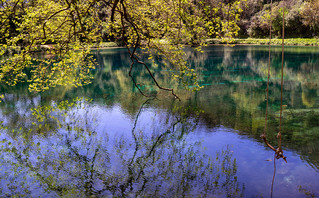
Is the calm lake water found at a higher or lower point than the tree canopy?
lower

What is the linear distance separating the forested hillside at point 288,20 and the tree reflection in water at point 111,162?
4248 cm

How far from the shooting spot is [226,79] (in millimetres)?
24453

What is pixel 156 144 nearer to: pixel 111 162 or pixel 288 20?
pixel 111 162

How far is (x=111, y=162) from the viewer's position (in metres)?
9.31

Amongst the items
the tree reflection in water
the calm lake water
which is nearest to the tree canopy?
the calm lake water

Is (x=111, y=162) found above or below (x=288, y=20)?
below

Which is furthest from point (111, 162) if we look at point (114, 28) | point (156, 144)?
point (114, 28)

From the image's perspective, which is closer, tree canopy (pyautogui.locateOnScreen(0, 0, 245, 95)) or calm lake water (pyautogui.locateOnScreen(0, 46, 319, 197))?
tree canopy (pyautogui.locateOnScreen(0, 0, 245, 95))

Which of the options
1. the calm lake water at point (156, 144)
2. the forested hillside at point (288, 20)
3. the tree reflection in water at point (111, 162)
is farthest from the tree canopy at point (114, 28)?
the forested hillside at point (288, 20)

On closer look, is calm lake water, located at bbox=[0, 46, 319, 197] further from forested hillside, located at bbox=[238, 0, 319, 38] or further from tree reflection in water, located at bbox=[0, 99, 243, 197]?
forested hillside, located at bbox=[238, 0, 319, 38]

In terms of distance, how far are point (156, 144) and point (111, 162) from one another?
210 cm

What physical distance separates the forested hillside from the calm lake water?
122 feet

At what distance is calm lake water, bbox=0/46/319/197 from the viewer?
783 cm

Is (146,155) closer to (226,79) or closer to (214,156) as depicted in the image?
(214,156)
